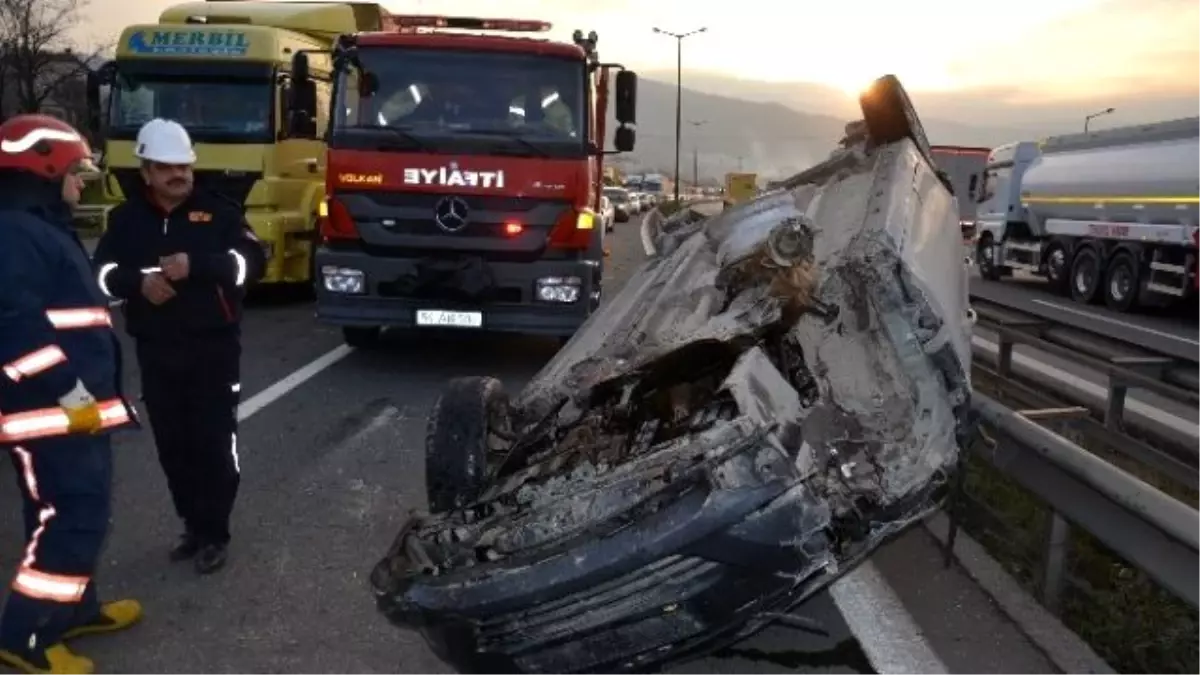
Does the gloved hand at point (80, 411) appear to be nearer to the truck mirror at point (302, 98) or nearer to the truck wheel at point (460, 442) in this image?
the truck wheel at point (460, 442)

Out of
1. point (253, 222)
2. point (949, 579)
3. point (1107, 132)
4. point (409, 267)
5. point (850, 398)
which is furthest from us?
point (1107, 132)

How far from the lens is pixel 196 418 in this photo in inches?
187

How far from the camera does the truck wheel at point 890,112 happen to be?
5758mm

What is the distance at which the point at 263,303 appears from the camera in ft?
43.0

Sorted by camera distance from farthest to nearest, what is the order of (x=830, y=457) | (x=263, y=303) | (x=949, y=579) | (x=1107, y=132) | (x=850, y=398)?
(x=1107, y=132) < (x=263, y=303) < (x=949, y=579) < (x=850, y=398) < (x=830, y=457)

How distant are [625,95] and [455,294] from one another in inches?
85.5

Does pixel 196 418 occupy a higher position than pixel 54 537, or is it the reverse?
pixel 196 418

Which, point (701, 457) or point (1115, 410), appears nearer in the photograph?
point (701, 457)

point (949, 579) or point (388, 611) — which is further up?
point (388, 611)

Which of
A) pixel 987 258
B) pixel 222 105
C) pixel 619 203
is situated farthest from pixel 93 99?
pixel 619 203

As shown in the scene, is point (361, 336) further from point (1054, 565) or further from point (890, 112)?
point (1054, 565)

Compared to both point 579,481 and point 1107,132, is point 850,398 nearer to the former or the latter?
point 579,481

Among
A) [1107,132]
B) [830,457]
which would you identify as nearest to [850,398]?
[830,457]

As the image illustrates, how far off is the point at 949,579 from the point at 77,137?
3.48m
